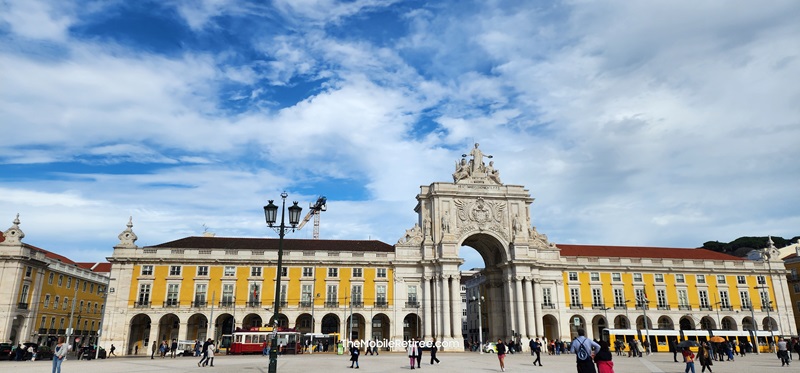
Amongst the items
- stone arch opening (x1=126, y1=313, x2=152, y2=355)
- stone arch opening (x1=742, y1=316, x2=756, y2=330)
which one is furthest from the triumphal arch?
stone arch opening (x1=126, y1=313, x2=152, y2=355)

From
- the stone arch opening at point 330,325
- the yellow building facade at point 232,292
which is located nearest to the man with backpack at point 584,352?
the yellow building facade at point 232,292

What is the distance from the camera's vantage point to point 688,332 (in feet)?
183

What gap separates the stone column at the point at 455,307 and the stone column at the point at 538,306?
10.00 m

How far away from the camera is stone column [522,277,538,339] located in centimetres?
6450

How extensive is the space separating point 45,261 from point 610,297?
230 feet

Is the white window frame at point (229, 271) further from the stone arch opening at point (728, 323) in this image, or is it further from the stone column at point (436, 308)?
the stone arch opening at point (728, 323)

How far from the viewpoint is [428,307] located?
64.6 metres

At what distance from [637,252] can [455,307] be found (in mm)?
30778

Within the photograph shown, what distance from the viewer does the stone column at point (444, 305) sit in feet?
205

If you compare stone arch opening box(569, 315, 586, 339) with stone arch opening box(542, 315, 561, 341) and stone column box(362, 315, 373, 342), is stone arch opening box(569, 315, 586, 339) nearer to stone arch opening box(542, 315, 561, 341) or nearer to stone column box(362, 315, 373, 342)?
stone arch opening box(542, 315, 561, 341)

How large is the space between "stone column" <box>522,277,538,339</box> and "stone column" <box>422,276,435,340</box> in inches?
462

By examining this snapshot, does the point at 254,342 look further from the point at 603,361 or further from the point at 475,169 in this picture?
the point at 603,361

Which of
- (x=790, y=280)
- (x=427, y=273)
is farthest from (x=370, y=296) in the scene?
(x=790, y=280)

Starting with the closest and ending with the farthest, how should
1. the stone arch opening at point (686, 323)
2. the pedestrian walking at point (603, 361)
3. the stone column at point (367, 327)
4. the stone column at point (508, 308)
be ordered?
the pedestrian walking at point (603, 361) < the stone column at point (367, 327) < the stone column at point (508, 308) < the stone arch opening at point (686, 323)
